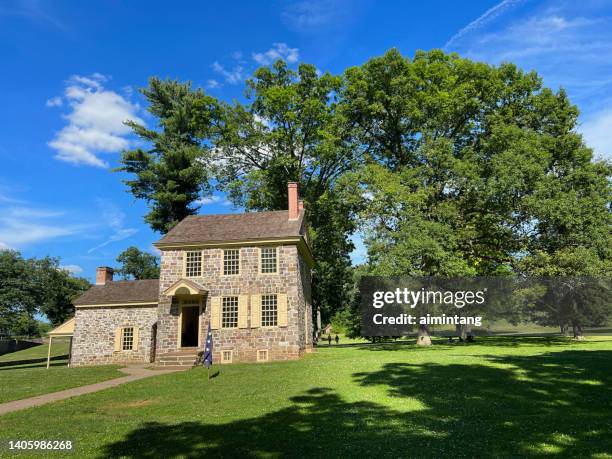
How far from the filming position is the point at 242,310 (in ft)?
75.4

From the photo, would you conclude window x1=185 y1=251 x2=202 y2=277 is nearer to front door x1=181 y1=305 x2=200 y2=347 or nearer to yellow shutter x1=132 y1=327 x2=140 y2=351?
front door x1=181 y1=305 x2=200 y2=347

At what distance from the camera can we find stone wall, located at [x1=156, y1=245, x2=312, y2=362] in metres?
22.5

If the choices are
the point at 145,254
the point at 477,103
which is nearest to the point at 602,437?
the point at 477,103

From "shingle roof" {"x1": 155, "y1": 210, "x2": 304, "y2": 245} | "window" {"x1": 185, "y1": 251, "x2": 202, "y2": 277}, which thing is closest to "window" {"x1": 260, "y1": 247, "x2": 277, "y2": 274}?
"shingle roof" {"x1": 155, "y1": 210, "x2": 304, "y2": 245}

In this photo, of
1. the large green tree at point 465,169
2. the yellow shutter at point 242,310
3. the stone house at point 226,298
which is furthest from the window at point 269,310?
Result: the large green tree at point 465,169

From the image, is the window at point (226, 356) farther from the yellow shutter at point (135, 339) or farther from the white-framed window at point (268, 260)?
the yellow shutter at point (135, 339)

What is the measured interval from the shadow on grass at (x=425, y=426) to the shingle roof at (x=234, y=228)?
1279 centimetres

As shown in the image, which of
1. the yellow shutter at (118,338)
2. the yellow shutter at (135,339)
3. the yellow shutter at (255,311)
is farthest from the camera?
the yellow shutter at (118,338)

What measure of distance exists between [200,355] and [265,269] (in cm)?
547

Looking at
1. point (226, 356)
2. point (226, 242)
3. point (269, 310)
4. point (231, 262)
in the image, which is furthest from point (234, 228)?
point (226, 356)

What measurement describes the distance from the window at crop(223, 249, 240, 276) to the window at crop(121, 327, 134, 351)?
7.94 meters

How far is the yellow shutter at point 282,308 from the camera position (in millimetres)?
22578

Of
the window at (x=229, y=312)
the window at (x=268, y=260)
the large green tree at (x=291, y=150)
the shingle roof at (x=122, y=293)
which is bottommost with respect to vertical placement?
the window at (x=229, y=312)

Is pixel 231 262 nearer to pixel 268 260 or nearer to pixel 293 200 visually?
pixel 268 260
